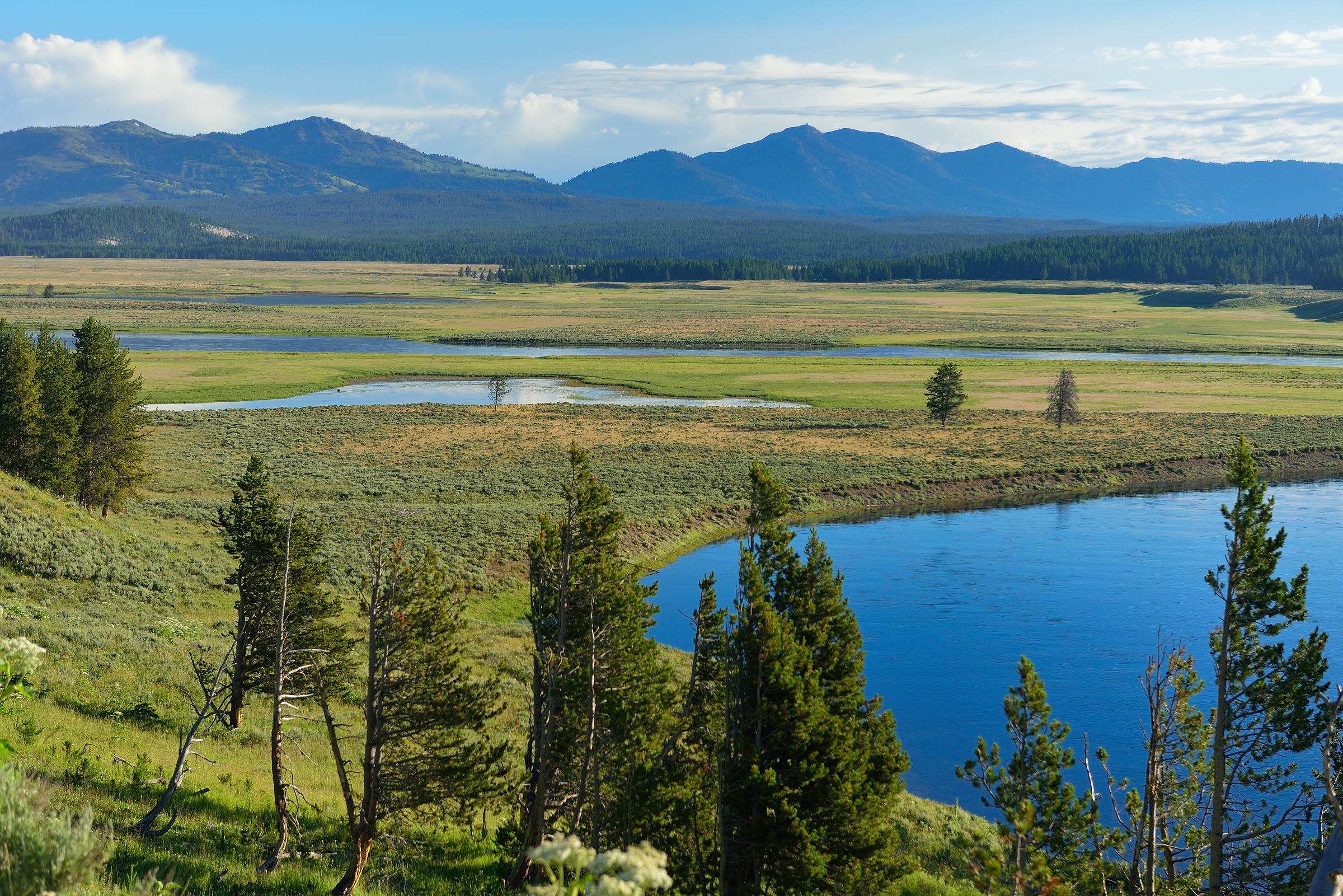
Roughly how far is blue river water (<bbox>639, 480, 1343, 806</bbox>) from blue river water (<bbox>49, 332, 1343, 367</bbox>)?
65.1m

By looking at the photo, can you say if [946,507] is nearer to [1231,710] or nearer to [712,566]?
[712,566]

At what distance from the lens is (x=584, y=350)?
12912cm

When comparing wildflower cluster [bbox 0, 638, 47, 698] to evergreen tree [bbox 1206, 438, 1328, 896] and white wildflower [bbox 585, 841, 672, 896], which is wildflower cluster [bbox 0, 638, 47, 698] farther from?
evergreen tree [bbox 1206, 438, 1328, 896]

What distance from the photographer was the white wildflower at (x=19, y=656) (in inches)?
326

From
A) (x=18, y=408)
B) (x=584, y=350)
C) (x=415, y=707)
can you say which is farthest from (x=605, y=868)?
(x=584, y=350)

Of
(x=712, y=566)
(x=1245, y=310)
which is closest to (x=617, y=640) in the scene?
(x=712, y=566)

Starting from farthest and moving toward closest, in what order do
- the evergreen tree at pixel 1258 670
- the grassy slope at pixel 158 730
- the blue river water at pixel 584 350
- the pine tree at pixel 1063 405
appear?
1. the blue river water at pixel 584 350
2. the pine tree at pixel 1063 405
3. the evergreen tree at pixel 1258 670
4. the grassy slope at pixel 158 730

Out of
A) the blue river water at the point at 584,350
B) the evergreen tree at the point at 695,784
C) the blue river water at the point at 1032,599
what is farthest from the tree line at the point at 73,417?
the blue river water at the point at 584,350

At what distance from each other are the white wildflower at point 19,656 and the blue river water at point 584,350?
368 feet

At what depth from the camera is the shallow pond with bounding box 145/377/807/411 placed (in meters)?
84.3

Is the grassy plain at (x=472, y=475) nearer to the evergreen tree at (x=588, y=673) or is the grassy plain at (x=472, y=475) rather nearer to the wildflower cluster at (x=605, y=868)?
the evergreen tree at (x=588, y=673)

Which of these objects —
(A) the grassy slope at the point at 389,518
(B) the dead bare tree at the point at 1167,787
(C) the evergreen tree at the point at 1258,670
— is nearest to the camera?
(B) the dead bare tree at the point at 1167,787

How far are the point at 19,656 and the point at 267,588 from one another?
1185 cm

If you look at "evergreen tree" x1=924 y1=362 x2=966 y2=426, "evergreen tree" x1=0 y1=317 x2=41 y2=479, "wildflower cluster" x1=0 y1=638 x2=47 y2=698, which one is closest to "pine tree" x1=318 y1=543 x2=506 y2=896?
"wildflower cluster" x1=0 y1=638 x2=47 y2=698
